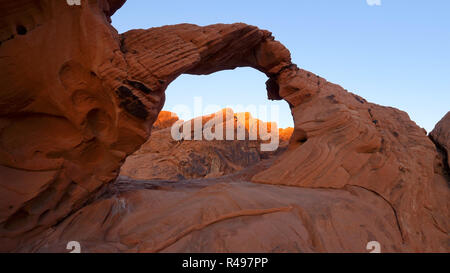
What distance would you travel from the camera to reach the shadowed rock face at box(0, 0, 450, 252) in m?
2.87

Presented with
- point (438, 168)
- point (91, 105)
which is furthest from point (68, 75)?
point (438, 168)

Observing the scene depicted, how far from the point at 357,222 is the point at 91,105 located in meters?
3.60

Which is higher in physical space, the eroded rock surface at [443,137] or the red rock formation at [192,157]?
the red rock formation at [192,157]

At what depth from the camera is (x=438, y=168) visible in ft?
16.3

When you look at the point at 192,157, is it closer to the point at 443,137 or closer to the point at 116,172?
the point at 116,172

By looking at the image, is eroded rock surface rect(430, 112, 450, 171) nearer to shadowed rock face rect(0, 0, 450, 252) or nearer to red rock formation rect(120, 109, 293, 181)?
shadowed rock face rect(0, 0, 450, 252)

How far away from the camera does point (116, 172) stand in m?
3.80

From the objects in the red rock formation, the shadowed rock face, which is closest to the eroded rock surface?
the shadowed rock face

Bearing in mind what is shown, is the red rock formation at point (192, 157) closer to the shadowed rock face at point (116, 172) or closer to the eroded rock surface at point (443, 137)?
the eroded rock surface at point (443, 137)

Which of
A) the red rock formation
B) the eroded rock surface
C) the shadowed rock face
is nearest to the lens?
the shadowed rock face

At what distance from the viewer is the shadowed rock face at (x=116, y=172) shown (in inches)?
113

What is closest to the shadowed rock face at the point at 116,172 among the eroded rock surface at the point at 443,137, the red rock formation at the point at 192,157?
the eroded rock surface at the point at 443,137
